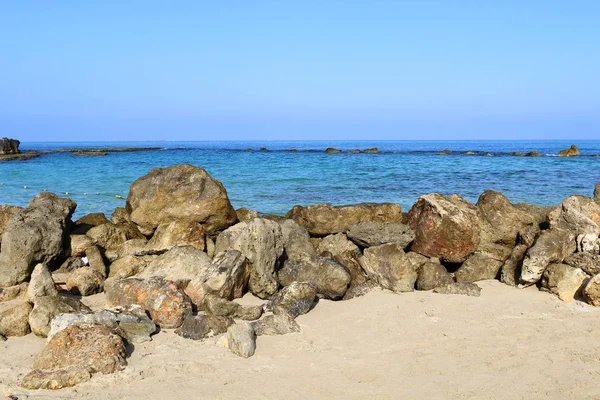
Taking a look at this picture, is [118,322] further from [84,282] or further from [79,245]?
[79,245]

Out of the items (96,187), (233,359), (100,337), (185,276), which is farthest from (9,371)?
(96,187)

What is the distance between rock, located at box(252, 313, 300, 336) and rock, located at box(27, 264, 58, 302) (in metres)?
3.03

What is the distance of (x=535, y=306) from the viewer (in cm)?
821

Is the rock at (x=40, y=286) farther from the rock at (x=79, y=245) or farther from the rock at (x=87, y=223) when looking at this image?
the rock at (x=87, y=223)

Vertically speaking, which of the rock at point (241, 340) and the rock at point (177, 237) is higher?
the rock at point (177, 237)

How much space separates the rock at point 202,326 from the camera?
23.0 feet

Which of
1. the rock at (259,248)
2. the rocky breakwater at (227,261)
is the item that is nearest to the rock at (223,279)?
the rocky breakwater at (227,261)

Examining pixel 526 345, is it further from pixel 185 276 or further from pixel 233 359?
pixel 185 276

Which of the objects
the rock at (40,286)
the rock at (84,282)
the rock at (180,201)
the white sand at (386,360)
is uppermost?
the rock at (180,201)

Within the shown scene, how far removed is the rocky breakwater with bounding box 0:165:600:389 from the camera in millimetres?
6965

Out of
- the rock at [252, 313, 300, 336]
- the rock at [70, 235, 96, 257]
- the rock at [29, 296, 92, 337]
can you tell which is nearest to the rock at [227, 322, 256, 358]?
the rock at [252, 313, 300, 336]

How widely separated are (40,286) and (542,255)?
770cm

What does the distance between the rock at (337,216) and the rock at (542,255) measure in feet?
9.26

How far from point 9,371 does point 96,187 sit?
21.6 metres
